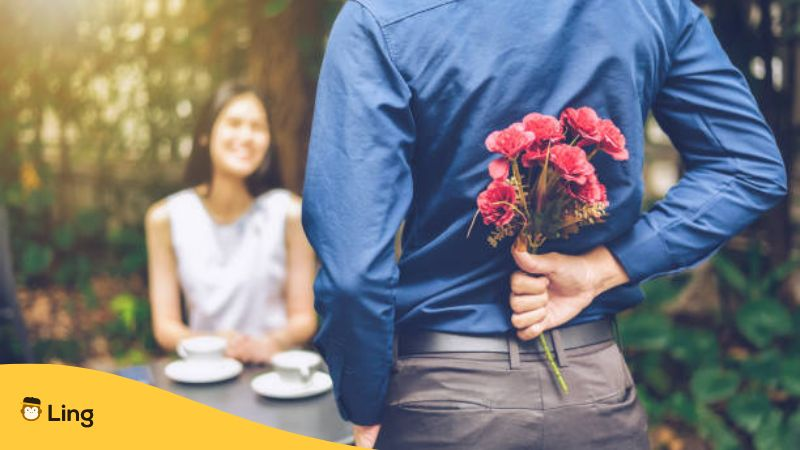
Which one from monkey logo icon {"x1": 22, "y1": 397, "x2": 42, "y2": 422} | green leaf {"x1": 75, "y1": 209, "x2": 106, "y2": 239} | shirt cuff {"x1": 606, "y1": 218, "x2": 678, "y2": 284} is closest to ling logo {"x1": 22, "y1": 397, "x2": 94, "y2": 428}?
monkey logo icon {"x1": 22, "y1": 397, "x2": 42, "y2": 422}

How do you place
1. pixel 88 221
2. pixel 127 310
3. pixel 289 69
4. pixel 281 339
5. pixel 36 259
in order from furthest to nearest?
1. pixel 88 221
2. pixel 36 259
3. pixel 127 310
4. pixel 289 69
5. pixel 281 339

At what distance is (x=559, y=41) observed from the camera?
4.24ft

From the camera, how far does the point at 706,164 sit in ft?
4.88

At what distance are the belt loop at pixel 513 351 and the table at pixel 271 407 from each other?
1.78ft

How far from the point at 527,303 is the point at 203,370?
1044mm

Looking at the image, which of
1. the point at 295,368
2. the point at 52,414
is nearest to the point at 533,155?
the point at 295,368

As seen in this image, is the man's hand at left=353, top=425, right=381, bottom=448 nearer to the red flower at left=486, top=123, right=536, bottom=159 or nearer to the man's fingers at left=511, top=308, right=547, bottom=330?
the man's fingers at left=511, top=308, right=547, bottom=330

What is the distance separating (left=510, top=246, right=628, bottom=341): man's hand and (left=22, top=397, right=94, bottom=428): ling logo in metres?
0.90

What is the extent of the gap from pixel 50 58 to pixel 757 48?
5053 mm

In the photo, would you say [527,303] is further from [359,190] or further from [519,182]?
[359,190]

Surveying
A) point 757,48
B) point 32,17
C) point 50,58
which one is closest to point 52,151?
point 50,58

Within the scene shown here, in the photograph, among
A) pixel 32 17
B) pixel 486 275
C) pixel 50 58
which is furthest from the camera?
pixel 50 58

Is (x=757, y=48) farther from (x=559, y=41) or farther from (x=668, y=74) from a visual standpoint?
(x=559, y=41)

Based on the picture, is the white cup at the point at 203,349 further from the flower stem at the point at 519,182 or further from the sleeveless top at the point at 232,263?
the flower stem at the point at 519,182
